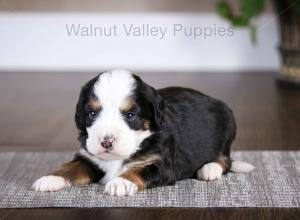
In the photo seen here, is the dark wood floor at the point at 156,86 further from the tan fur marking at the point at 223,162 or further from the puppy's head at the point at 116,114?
the tan fur marking at the point at 223,162

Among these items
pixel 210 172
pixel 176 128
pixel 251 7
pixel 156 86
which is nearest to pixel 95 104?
pixel 176 128

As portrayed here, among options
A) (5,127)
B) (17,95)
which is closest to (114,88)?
(5,127)

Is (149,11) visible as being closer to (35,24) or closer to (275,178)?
(35,24)

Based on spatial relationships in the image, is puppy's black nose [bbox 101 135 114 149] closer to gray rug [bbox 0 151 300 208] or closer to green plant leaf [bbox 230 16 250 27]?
gray rug [bbox 0 151 300 208]

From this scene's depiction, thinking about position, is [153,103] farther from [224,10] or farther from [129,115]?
[224,10]

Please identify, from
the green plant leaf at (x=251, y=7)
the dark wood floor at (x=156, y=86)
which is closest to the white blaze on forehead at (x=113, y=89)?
the dark wood floor at (x=156, y=86)
